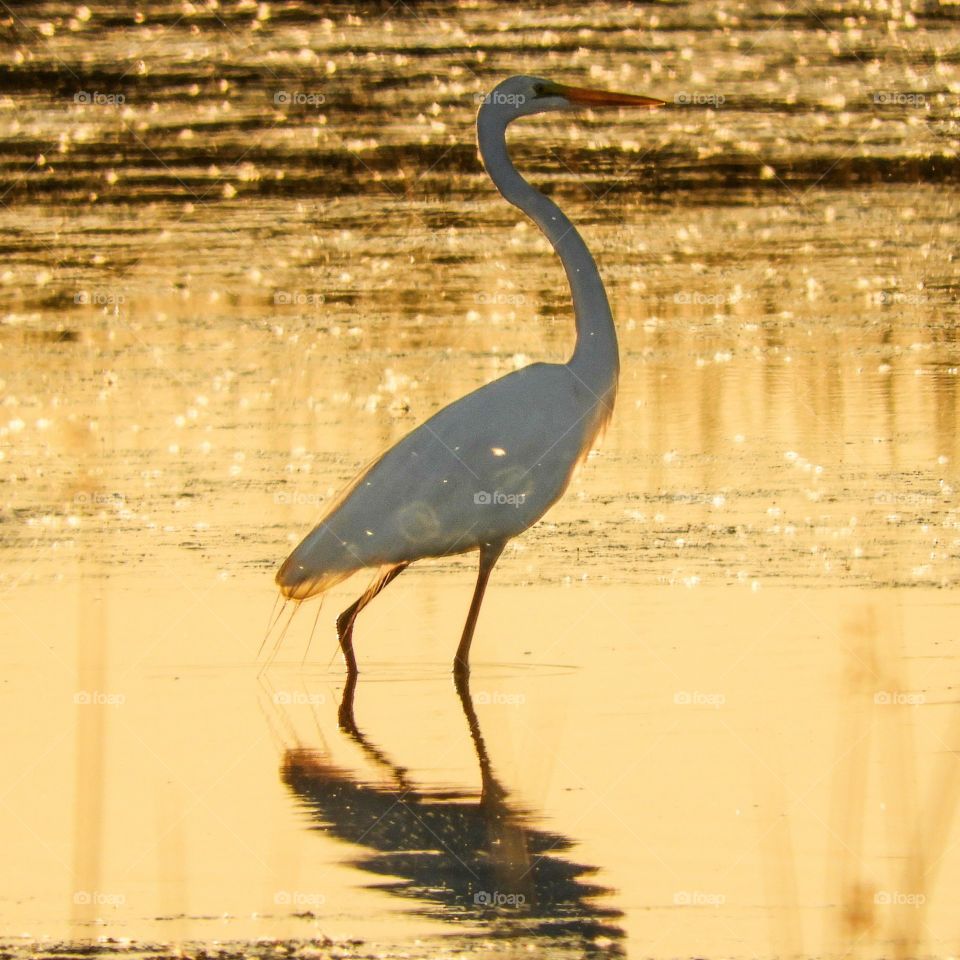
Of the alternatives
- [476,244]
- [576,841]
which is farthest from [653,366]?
[576,841]

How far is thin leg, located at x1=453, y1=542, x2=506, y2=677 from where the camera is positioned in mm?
6766

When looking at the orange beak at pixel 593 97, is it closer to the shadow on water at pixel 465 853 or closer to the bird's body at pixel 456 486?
the bird's body at pixel 456 486

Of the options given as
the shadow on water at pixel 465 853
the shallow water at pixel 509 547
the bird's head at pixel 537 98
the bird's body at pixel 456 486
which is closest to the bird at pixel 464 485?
the bird's body at pixel 456 486

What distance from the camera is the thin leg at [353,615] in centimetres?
679

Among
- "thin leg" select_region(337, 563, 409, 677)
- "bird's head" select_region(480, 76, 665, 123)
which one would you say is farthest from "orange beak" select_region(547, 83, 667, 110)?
"thin leg" select_region(337, 563, 409, 677)

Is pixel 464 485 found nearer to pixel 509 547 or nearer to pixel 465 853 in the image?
pixel 509 547

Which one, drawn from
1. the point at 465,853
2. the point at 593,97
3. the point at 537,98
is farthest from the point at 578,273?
the point at 465,853

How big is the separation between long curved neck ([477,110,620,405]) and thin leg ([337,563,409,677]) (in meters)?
1.02

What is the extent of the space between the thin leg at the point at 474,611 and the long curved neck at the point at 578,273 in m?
0.74

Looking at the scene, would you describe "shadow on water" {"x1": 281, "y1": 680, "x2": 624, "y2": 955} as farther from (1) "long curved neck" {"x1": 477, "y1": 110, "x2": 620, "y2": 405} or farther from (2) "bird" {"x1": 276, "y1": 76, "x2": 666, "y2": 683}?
(1) "long curved neck" {"x1": 477, "y1": 110, "x2": 620, "y2": 405}

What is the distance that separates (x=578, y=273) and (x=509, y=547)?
3.78 ft

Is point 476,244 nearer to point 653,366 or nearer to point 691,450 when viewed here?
point 653,366

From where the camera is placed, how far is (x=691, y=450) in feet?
30.1

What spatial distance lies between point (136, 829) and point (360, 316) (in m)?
7.06
